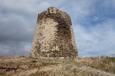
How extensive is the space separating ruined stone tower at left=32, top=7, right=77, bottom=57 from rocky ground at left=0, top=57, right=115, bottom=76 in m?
1.64

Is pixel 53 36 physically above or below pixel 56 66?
above

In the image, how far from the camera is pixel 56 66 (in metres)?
21.2

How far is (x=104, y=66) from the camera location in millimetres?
23000

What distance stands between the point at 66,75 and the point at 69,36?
7264 mm

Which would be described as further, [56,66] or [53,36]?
[53,36]

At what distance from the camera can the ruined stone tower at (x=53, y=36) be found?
83.7ft

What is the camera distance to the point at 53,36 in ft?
84.4

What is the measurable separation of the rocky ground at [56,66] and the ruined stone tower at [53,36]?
5.39ft

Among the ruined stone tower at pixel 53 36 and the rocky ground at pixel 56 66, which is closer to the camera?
the rocky ground at pixel 56 66

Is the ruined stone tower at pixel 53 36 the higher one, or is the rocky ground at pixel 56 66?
the ruined stone tower at pixel 53 36

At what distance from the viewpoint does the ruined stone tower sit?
2552cm

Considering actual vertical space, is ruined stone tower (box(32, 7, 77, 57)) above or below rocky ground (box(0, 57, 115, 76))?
above

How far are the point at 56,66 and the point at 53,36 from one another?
195 inches

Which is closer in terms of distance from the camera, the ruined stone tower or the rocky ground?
the rocky ground
